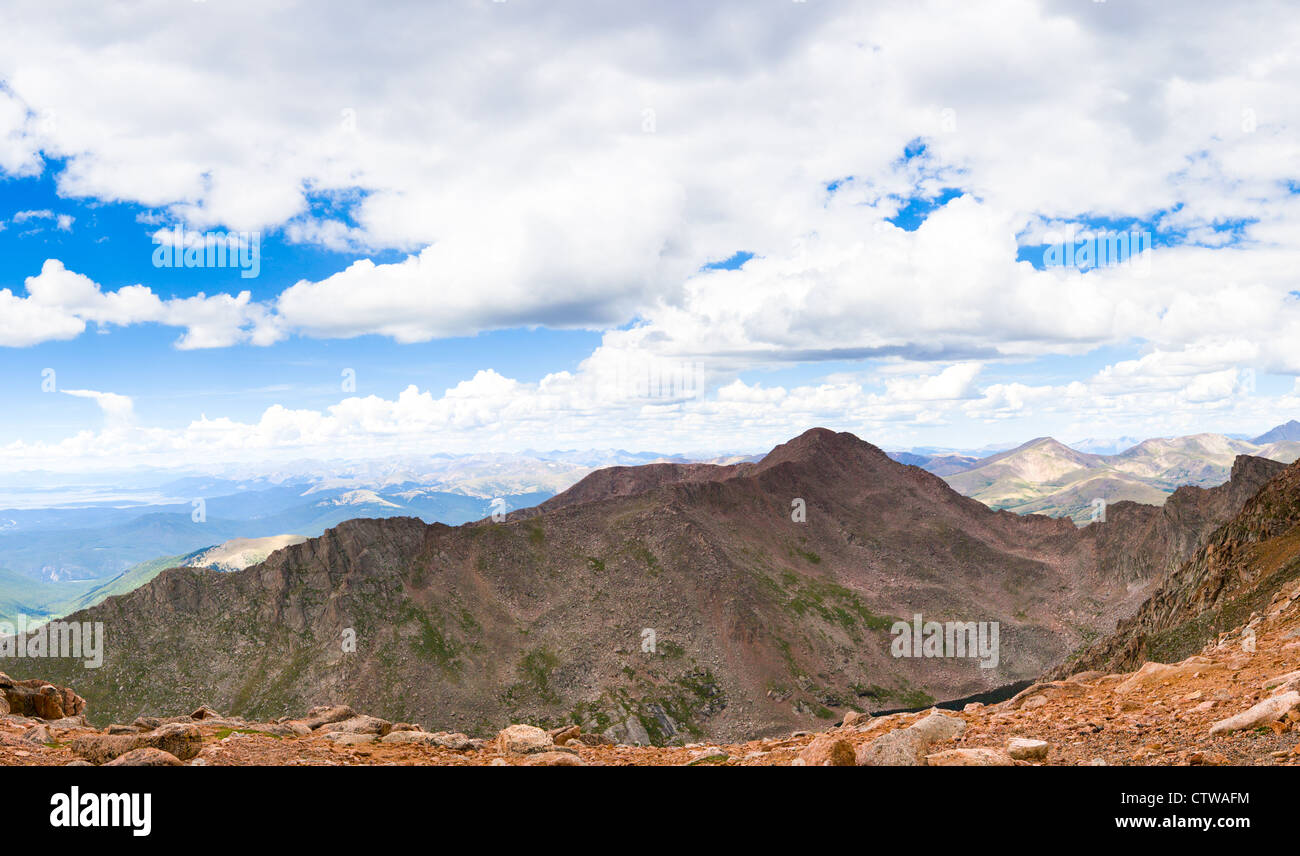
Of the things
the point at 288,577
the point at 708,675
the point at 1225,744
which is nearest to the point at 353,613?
the point at 288,577

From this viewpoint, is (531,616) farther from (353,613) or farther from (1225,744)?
(1225,744)

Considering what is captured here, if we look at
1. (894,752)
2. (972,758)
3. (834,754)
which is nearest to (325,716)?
(834,754)

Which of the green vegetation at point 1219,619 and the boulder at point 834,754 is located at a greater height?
the boulder at point 834,754

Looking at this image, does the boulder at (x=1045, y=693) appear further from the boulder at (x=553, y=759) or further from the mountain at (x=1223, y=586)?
the mountain at (x=1223, y=586)

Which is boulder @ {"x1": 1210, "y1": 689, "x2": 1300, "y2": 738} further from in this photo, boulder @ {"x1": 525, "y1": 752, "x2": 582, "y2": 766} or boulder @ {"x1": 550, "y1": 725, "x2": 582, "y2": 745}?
boulder @ {"x1": 550, "y1": 725, "x2": 582, "y2": 745}

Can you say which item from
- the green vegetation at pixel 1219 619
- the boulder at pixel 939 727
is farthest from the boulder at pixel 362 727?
the green vegetation at pixel 1219 619
